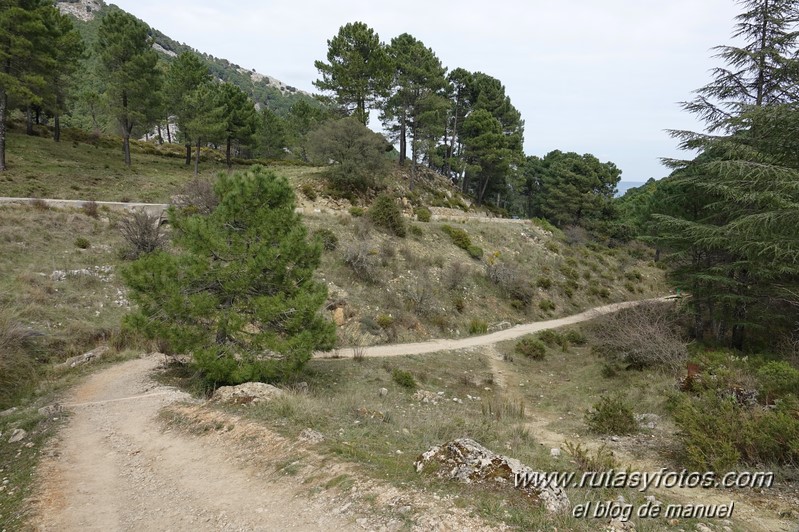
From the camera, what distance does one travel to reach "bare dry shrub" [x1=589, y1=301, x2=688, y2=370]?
14.2 meters

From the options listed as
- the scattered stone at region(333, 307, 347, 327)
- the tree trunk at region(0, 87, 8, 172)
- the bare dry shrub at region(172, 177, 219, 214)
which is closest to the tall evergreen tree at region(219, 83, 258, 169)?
the tree trunk at region(0, 87, 8, 172)

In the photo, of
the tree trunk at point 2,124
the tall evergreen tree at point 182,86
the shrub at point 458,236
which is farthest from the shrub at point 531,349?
the tree trunk at point 2,124

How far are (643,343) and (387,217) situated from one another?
17.2m

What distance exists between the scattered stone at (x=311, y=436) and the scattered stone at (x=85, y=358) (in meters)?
9.32

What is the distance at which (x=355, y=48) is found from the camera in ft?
113

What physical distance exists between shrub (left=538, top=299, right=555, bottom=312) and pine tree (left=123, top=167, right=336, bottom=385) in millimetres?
19379

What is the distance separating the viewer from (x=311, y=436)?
21.5 feet

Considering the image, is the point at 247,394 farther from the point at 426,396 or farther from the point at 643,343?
the point at 643,343

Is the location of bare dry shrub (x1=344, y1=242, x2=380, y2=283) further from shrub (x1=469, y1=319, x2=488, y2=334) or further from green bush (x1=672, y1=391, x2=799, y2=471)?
green bush (x1=672, y1=391, x2=799, y2=471)

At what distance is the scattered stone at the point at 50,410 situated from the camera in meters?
8.12

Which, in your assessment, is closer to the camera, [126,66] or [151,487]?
[151,487]

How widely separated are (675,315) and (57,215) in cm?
3117

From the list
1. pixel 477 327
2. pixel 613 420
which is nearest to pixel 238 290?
pixel 613 420

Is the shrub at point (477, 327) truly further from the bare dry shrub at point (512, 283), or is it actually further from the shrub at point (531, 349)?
the bare dry shrub at point (512, 283)
